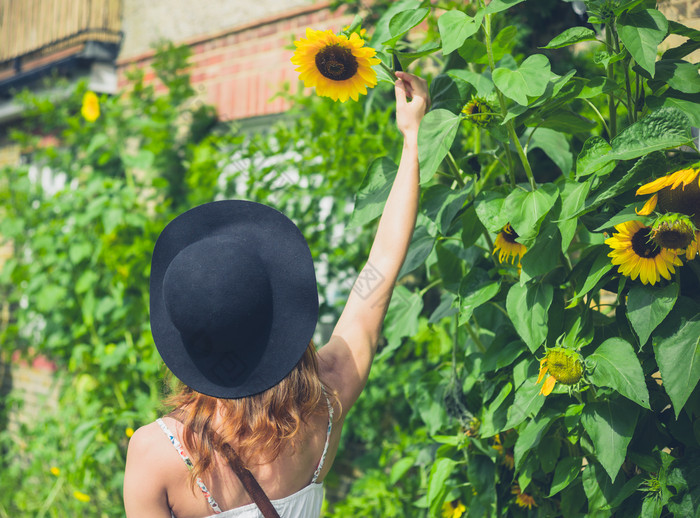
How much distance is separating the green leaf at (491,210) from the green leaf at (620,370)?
321 mm

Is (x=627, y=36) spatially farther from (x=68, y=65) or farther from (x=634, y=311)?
(x=68, y=65)

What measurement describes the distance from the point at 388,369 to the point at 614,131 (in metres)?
1.76

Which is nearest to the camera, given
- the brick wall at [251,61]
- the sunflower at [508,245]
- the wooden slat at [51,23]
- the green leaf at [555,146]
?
the sunflower at [508,245]

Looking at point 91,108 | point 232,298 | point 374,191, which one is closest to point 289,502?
point 232,298

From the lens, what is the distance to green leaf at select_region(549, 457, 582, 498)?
131cm

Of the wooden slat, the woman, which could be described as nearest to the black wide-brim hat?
the woman

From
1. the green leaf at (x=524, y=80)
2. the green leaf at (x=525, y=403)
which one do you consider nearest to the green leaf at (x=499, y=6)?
the green leaf at (x=524, y=80)

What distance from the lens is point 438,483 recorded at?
1.60 m

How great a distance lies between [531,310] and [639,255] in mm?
240

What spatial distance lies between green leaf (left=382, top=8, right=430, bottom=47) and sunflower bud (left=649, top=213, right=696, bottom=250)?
64 centimetres

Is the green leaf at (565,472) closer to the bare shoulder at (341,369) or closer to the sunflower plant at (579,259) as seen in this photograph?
the sunflower plant at (579,259)

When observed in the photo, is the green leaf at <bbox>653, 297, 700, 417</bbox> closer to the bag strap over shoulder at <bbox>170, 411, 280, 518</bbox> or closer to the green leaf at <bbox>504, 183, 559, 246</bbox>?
the green leaf at <bbox>504, 183, 559, 246</bbox>

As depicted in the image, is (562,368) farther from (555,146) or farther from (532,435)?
(555,146)

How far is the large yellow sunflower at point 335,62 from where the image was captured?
1319 millimetres
